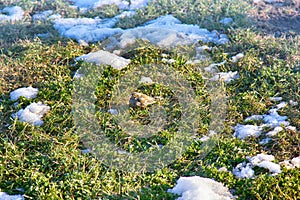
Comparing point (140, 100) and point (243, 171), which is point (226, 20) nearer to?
point (140, 100)

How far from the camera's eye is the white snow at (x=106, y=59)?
757 cm

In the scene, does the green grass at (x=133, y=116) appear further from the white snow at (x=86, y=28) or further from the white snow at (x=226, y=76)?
the white snow at (x=86, y=28)

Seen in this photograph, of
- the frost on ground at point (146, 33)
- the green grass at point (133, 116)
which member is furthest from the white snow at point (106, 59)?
the frost on ground at point (146, 33)

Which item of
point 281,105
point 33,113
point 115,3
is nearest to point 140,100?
point 33,113

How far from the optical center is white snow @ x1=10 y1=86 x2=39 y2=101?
22.7 ft

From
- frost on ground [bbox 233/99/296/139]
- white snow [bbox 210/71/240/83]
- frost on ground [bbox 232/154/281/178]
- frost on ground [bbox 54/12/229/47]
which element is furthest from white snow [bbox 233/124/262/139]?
frost on ground [bbox 54/12/229/47]

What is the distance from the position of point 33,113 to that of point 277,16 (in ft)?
20.1

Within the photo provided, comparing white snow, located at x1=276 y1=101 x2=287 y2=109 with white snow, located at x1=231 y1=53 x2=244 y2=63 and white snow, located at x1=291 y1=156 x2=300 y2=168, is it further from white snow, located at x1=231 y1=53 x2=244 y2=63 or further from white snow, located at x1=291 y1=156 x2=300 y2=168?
white snow, located at x1=231 y1=53 x2=244 y2=63

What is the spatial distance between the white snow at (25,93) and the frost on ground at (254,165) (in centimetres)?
325

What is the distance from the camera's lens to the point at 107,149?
5930 mm

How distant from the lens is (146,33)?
28.6 ft

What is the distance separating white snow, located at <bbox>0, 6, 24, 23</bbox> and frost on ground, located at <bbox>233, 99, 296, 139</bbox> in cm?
590

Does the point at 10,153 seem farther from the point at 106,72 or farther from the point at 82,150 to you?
the point at 106,72

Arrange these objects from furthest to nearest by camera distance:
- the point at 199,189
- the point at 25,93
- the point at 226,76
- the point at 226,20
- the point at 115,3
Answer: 1. the point at 115,3
2. the point at 226,20
3. the point at 226,76
4. the point at 25,93
5. the point at 199,189
